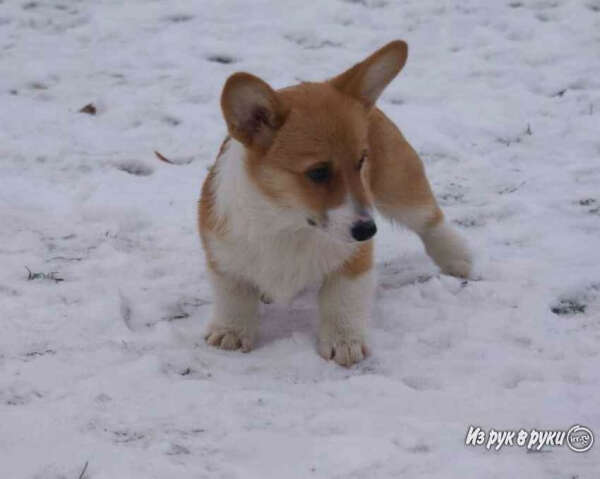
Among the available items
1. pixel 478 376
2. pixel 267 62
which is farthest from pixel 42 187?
pixel 478 376

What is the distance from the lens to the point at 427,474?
2492 mm

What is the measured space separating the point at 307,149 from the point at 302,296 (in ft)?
3.23

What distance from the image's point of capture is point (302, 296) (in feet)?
12.8

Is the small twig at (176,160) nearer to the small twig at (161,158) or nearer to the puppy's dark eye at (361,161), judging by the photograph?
the small twig at (161,158)

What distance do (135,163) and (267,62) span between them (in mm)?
1698

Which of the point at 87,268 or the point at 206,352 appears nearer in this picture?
the point at 206,352

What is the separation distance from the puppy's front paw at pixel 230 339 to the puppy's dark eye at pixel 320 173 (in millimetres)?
736

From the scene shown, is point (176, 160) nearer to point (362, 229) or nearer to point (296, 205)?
point (296, 205)

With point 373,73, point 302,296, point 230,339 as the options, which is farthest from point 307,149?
point 302,296

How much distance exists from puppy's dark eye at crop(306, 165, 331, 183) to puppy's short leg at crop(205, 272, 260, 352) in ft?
2.00

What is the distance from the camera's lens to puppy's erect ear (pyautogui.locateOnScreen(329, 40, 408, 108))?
3.33m

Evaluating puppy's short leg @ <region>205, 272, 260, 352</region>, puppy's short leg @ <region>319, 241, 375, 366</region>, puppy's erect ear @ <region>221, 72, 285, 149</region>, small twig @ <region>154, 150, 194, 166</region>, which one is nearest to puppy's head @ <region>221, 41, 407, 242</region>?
puppy's erect ear @ <region>221, 72, 285, 149</region>

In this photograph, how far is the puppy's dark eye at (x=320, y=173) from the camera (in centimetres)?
309

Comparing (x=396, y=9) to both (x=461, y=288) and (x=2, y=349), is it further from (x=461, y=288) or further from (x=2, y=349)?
(x=2, y=349)
